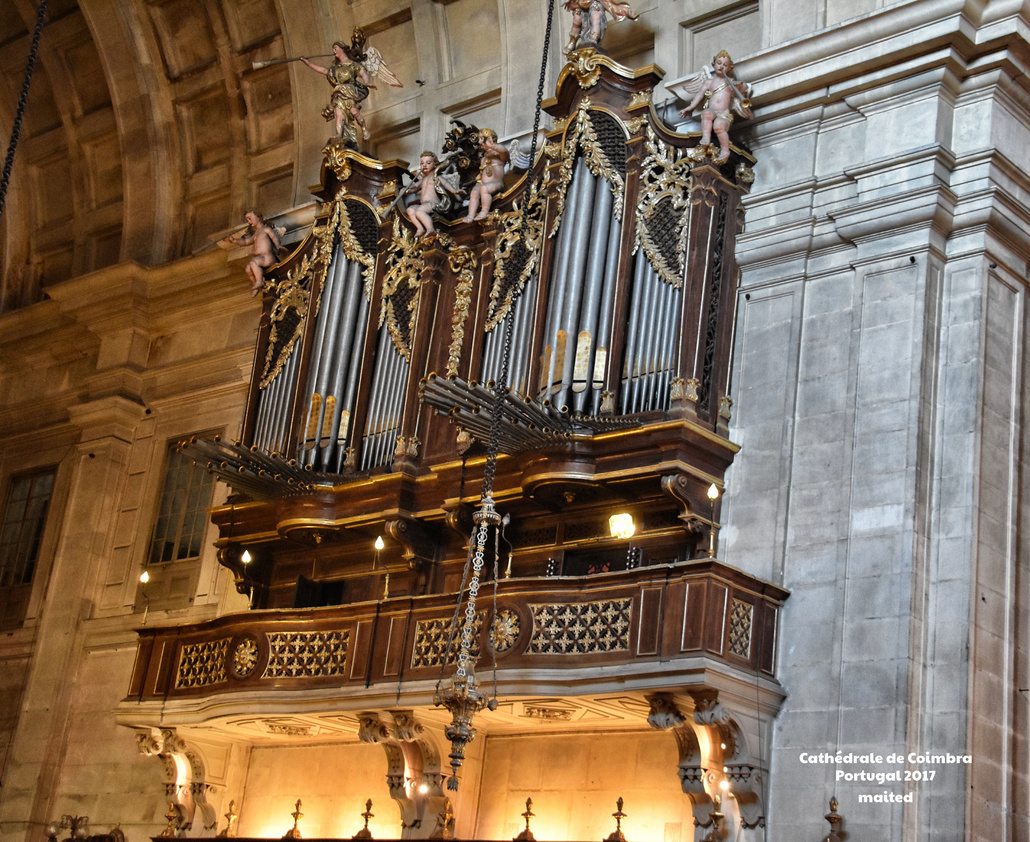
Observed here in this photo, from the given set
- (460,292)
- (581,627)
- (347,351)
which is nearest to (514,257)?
(460,292)

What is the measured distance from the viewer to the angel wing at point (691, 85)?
611 inches

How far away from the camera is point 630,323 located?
49.1 feet

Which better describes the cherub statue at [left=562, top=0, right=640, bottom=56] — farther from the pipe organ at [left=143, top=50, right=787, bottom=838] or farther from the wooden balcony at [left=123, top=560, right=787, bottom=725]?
the wooden balcony at [left=123, top=560, right=787, bottom=725]

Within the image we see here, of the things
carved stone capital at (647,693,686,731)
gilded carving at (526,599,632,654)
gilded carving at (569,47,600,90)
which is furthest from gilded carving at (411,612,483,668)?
gilded carving at (569,47,600,90)

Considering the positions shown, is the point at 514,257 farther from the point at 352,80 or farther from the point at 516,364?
the point at 352,80

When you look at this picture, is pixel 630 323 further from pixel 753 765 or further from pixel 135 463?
pixel 135 463

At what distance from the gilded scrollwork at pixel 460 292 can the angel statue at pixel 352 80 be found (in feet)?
8.79

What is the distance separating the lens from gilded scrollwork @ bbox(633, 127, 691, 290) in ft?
49.3

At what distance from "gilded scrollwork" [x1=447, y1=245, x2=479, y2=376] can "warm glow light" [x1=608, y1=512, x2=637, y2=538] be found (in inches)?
105

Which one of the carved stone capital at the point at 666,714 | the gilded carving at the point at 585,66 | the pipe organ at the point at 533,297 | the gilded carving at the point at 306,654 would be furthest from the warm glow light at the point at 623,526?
the gilded carving at the point at 585,66

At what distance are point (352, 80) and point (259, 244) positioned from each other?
2348mm

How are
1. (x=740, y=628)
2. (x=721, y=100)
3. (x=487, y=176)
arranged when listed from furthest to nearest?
(x=487, y=176) < (x=721, y=100) < (x=740, y=628)

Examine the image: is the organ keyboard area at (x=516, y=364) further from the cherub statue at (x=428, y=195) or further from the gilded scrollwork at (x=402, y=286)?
the cherub statue at (x=428, y=195)

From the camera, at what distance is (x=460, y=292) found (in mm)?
16719
